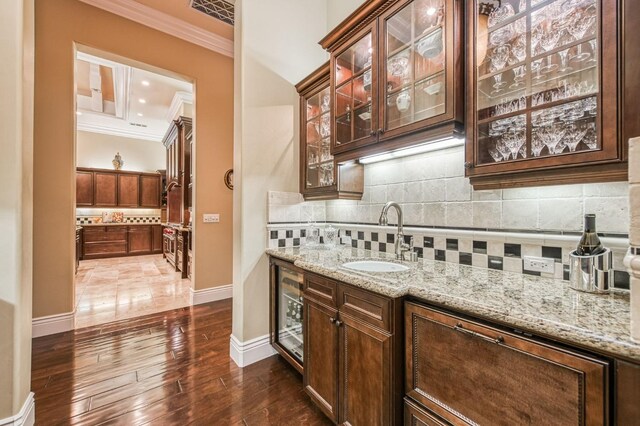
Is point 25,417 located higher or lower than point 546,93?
lower

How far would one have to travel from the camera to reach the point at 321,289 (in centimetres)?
155

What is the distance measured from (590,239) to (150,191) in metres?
8.92

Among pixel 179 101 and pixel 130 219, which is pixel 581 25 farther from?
pixel 130 219

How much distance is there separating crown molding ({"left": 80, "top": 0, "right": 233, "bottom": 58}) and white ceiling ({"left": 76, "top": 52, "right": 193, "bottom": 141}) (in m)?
0.77

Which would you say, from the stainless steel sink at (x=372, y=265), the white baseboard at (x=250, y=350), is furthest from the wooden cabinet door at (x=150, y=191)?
the stainless steel sink at (x=372, y=265)

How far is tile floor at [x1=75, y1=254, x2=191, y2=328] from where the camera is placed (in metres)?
3.26

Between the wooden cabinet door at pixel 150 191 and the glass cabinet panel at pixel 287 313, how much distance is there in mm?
7072

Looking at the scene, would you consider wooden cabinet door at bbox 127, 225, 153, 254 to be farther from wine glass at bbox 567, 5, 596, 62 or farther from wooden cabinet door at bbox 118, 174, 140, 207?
wine glass at bbox 567, 5, 596, 62

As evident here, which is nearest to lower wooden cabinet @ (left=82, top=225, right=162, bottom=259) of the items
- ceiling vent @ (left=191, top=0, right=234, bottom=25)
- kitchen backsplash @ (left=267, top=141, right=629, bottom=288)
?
ceiling vent @ (left=191, top=0, right=234, bottom=25)

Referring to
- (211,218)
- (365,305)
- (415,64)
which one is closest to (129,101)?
(211,218)

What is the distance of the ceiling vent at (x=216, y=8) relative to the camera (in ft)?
9.90

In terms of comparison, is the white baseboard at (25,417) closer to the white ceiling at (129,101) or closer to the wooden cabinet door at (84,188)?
the white ceiling at (129,101)

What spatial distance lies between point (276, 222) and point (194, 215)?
1884mm

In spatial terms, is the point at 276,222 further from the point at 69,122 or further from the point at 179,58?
the point at 179,58
